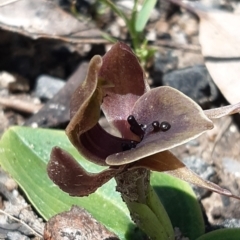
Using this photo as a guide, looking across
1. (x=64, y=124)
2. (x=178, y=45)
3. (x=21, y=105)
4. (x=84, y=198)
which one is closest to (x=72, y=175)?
(x=84, y=198)

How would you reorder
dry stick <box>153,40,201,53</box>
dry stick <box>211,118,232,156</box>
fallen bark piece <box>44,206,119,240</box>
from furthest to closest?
dry stick <box>153,40,201,53</box>
dry stick <box>211,118,232,156</box>
fallen bark piece <box>44,206,119,240</box>

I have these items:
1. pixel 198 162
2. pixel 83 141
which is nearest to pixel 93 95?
pixel 83 141

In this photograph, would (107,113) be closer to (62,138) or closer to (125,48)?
(125,48)

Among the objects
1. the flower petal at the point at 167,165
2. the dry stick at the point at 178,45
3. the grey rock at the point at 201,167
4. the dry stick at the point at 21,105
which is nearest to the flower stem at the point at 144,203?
the flower petal at the point at 167,165

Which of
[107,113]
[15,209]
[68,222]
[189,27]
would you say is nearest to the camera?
[107,113]

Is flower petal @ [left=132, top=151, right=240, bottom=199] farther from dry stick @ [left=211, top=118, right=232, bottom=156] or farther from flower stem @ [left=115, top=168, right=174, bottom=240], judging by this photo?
dry stick @ [left=211, top=118, right=232, bottom=156]

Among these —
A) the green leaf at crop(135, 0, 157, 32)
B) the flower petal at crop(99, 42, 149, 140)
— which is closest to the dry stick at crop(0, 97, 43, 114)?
the green leaf at crop(135, 0, 157, 32)
